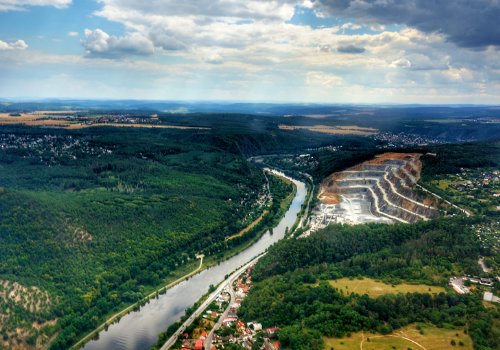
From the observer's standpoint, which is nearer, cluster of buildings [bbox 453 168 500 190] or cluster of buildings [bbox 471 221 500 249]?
cluster of buildings [bbox 471 221 500 249]

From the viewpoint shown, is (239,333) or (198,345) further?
(239,333)

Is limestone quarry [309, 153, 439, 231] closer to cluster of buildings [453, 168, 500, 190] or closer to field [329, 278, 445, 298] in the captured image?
cluster of buildings [453, 168, 500, 190]

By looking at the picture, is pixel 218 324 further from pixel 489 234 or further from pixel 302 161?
pixel 302 161

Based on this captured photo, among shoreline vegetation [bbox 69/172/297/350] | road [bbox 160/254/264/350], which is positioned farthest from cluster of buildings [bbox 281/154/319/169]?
road [bbox 160/254/264/350]

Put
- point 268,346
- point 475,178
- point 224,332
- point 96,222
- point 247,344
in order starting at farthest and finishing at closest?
point 475,178, point 96,222, point 224,332, point 247,344, point 268,346

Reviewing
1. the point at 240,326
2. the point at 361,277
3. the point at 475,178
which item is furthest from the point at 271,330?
the point at 475,178

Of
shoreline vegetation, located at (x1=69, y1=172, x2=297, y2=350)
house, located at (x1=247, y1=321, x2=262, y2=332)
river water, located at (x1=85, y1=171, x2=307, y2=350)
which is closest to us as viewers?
house, located at (x1=247, y1=321, x2=262, y2=332)
